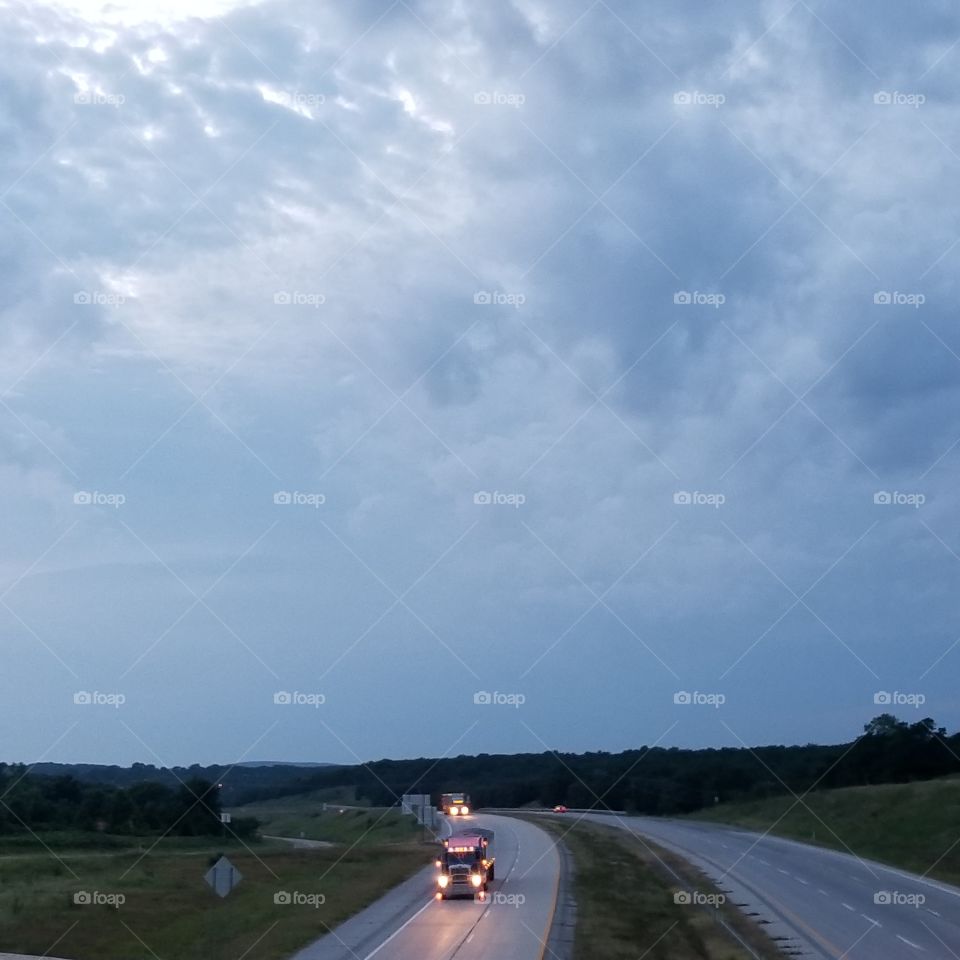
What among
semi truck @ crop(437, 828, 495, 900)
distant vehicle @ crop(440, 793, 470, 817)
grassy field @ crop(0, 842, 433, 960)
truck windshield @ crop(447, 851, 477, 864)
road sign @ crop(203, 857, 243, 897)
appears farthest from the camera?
distant vehicle @ crop(440, 793, 470, 817)

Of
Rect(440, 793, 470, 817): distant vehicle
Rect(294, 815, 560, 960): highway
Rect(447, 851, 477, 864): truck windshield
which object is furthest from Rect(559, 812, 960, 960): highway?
Rect(440, 793, 470, 817): distant vehicle

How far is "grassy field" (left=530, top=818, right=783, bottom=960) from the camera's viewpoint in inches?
900

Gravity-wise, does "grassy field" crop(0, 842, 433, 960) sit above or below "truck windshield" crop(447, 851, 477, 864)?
below

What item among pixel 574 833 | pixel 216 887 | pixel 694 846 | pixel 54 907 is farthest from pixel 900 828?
pixel 216 887

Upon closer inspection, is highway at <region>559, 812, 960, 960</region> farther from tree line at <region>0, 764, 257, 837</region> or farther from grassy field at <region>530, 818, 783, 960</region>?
tree line at <region>0, 764, 257, 837</region>

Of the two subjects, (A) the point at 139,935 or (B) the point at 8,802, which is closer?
(A) the point at 139,935

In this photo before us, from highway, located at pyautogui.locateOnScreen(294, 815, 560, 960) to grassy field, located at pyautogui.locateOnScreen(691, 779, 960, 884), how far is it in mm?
16304

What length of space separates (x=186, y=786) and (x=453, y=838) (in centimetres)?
4869

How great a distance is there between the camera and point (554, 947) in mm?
23719

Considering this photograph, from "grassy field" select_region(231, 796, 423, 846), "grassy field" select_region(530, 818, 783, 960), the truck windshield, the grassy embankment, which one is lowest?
"grassy field" select_region(231, 796, 423, 846)

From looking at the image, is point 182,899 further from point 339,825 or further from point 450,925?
point 339,825

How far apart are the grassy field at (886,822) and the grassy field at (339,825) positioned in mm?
25985

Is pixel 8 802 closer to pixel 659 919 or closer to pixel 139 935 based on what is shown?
pixel 139 935

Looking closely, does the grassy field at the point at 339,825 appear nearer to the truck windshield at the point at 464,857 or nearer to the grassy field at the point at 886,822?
the grassy field at the point at 886,822
